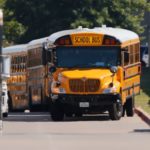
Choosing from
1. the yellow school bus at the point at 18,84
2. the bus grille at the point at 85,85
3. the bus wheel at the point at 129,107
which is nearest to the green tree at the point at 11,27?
the yellow school bus at the point at 18,84

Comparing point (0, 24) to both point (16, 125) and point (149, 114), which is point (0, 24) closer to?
point (16, 125)

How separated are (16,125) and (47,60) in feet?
13.2

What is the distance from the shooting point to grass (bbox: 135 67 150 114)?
37156mm

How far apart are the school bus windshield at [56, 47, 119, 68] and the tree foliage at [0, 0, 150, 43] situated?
31.0m

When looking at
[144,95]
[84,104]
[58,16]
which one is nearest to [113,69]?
[84,104]

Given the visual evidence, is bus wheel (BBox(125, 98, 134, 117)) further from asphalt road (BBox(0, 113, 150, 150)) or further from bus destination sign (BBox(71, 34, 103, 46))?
bus destination sign (BBox(71, 34, 103, 46))

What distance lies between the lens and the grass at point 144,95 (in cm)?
3716

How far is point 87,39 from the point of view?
105 feet

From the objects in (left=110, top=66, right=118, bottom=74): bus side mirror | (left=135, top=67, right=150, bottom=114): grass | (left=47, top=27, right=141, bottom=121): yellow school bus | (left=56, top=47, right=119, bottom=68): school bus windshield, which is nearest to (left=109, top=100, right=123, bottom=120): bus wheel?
(left=47, top=27, right=141, bottom=121): yellow school bus

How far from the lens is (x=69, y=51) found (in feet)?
104

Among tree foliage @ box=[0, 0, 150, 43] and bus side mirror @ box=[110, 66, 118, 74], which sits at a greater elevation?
tree foliage @ box=[0, 0, 150, 43]

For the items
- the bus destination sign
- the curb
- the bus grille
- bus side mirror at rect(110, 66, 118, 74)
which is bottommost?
the curb

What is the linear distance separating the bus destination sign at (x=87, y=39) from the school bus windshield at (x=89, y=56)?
0.56 ft

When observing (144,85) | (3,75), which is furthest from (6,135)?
(144,85)
